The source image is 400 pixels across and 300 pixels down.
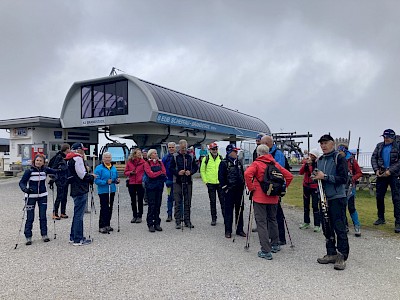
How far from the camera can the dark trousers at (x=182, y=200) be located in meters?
7.49

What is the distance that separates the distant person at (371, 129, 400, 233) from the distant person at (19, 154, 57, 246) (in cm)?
732

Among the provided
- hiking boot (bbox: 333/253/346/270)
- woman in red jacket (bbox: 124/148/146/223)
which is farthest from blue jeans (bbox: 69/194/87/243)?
hiking boot (bbox: 333/253/346/270)

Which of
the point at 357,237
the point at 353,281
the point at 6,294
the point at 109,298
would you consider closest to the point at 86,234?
the point at 6,294

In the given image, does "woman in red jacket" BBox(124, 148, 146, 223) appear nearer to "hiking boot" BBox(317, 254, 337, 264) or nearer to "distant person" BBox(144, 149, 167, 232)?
"distant person" BBox(144, 149, 167, 232)

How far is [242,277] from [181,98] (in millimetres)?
19860

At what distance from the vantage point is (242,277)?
4.39 meters

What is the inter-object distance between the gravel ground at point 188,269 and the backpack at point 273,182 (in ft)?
3.67

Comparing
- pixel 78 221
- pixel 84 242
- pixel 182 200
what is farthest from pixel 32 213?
pixel 182 200

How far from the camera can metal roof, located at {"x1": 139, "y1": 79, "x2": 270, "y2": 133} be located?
66.2 ft

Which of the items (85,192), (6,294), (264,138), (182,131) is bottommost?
(6,294)

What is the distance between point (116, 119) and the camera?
786 inches

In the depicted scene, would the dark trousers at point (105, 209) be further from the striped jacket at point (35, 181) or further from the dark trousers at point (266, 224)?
the dark trousers at point (266, 224)

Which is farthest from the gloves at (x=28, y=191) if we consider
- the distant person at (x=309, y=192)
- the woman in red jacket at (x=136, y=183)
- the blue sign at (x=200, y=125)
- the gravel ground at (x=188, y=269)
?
the blue sign at (x=200, y=125)

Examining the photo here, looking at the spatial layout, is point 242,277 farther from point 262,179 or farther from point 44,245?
point 44,245
